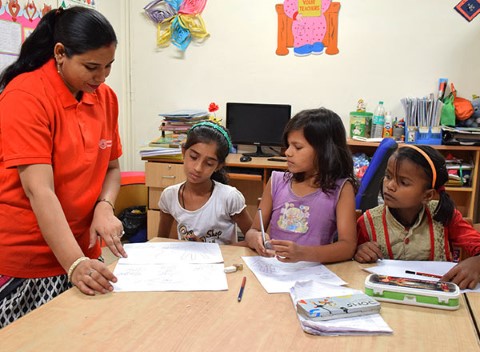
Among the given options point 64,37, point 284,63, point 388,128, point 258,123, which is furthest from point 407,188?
point 284,63

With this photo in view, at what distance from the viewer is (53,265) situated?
1.26 m

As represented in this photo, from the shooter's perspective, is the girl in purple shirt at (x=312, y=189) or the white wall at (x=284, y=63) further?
the white wall at (x=284, y=63)

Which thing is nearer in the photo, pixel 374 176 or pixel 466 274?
pixel 466 274

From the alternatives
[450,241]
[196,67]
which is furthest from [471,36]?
[450,241]

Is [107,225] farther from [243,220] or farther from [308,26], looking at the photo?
[308,26]

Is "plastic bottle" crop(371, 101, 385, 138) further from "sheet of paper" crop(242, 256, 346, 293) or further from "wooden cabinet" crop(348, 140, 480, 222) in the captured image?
"sheet of paper" crop(242, 256, 346, 293)

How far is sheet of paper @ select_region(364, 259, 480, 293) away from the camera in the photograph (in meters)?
1.33

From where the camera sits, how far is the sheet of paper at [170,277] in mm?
1188

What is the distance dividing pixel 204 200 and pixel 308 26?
2.44 metres

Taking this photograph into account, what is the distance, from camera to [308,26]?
3760 mm

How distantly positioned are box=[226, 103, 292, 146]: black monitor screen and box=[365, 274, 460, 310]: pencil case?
266 centimetres

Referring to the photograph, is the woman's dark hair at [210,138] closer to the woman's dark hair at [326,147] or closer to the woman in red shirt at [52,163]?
the woman's dark hair at [326,147]

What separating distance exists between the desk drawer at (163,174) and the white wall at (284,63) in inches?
32.6

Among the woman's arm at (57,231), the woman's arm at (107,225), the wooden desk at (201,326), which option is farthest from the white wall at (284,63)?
the woman's arm at (57,231)
